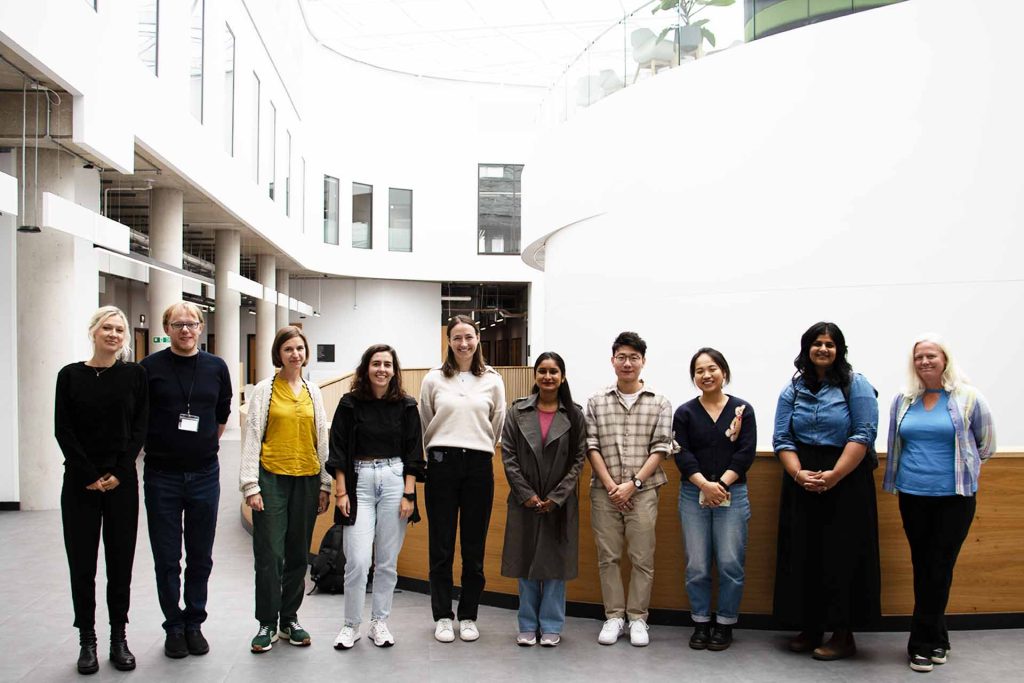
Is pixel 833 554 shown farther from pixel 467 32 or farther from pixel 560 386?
pixel 467 32

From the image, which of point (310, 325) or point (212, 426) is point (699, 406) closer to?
point (212, 426)

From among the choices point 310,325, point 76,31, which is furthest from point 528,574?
point 310,325

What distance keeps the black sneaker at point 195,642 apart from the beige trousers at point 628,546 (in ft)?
7.50

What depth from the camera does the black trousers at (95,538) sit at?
437 centimetres

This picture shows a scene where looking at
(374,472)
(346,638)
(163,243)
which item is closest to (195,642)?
(346,638)

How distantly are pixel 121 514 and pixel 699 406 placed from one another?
3.24 meters

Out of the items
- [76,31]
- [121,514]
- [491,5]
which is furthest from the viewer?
[491,5]

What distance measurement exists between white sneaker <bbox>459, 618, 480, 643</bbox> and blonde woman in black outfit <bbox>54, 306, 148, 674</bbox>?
178 cm

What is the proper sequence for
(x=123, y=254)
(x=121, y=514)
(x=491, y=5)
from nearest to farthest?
(x=121, y=514)
(x=123, y=254)
(x=491, y=5)

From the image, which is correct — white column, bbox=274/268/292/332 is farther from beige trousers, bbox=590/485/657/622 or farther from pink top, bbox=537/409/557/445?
beige trousers, bbox=590/485/657/622

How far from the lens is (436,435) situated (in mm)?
4945

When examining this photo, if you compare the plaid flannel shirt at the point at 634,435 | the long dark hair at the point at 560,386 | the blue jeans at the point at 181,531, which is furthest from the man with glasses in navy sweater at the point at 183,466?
the plaid flannel shirt at the point at 634,435

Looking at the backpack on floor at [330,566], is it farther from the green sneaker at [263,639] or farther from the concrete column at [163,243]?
the concrete column at [163,243]

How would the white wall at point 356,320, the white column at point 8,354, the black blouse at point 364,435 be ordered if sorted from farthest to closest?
the white wall at point 356,320, the white column at point 8,354, the black blouse at point 364,435
